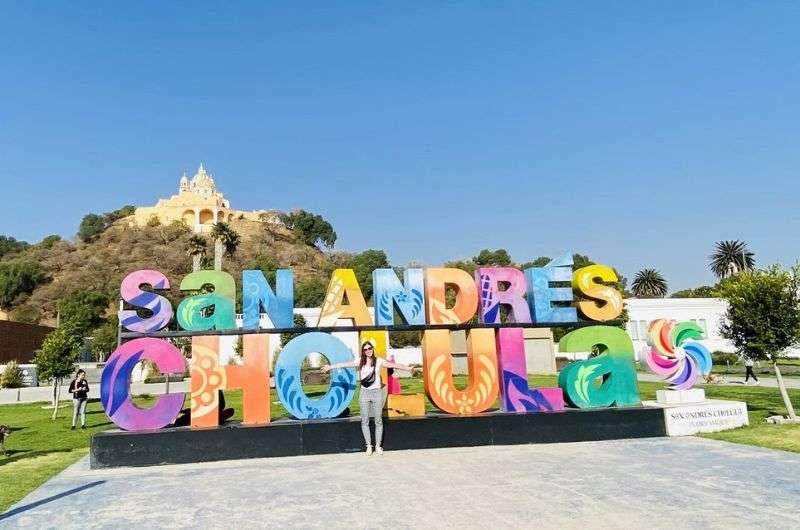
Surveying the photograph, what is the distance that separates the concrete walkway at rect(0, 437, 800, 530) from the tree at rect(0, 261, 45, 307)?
10404 centimetres

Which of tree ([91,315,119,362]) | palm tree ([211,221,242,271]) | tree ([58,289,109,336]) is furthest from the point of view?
tree ([58,289,109,336])

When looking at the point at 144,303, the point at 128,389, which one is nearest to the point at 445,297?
the point at 144,303

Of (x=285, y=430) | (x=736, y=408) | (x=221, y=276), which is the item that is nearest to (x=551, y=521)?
(x=285, y=430)

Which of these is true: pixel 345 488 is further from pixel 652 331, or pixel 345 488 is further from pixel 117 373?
pixel 652 331

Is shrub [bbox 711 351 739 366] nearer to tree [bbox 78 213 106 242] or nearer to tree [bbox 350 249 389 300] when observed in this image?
tree [bbox 350 249 389 300]

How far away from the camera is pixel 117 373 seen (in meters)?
10.6

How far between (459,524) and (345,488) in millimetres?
2350

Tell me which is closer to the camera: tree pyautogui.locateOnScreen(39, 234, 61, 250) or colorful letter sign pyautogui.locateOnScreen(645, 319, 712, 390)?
colorful letter sign pyautogui.locateOnScreen(645, 319, 712, 390)

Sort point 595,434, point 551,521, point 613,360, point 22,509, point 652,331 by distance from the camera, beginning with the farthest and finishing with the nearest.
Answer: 1. point 652,331
2. point 613,360
3. point 595,434
4. point 22,509
5. point 551,521

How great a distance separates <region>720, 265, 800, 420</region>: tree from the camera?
46.0 ft

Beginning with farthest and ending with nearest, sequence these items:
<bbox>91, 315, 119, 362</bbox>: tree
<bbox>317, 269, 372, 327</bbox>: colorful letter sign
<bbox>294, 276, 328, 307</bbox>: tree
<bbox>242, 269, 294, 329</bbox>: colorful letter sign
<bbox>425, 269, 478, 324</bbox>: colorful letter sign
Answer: <bbox>294, 276, 328, 307</bbox>: tree < <bbox>91, 315, 119, 362</bbox>: tree < <bbox>425, 269, 478, 324</bbox>: colorful letter sign < <bbox>317, 269, 372, 327</bbox>: colorful letter sign < <bbox>242, 269, 294, 329</bbox>: colorful letter sign

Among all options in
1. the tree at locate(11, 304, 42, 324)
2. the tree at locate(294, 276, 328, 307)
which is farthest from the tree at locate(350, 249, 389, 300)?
the tree at locate(11, 304, 42, 324)

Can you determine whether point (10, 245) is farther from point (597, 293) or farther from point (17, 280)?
point (597, 293)

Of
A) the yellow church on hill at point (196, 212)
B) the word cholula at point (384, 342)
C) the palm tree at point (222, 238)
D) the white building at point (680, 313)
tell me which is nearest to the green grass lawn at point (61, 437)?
the word cholula at point (384, 342)
